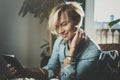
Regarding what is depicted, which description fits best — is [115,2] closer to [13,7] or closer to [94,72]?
[94,72]

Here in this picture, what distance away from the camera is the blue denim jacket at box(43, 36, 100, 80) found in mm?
2227

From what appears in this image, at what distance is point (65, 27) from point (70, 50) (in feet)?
0.74

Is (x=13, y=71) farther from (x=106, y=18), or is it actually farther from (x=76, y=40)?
(x=106, y=18)

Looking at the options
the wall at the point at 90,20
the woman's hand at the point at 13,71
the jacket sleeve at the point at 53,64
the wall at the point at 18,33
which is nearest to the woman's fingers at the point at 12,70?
the woman's hand at the point at 13,71

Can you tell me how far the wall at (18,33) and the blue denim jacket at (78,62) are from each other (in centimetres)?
15

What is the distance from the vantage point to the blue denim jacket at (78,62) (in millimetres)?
2227

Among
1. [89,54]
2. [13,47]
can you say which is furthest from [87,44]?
[13,47]

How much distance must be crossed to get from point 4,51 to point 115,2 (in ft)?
3.97

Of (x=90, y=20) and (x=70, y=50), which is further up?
(x=90, y=20)

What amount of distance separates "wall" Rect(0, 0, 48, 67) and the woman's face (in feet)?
0.46

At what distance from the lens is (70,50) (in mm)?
2258

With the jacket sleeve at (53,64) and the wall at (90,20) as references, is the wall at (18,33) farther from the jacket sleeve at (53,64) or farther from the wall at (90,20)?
the wall at (90,20)

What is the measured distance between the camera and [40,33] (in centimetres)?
228

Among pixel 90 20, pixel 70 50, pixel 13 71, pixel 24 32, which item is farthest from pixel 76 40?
pixel 13 71
